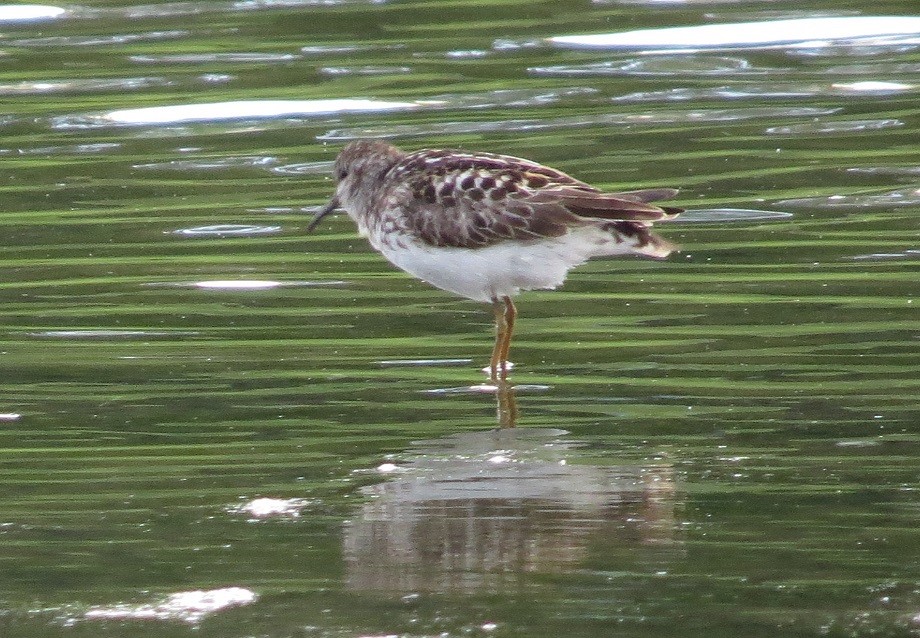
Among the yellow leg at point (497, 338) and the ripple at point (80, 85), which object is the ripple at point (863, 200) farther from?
the ripple at point (80, 85)

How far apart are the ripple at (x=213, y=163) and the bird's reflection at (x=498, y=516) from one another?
5.95 meters

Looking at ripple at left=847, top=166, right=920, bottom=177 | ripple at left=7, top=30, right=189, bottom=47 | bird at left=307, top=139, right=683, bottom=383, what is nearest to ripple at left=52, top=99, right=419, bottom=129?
ripple at left=7, top=30, right=189, bottom=47

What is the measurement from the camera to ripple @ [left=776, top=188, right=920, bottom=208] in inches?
434

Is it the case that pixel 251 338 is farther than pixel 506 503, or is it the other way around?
pixel 251 338

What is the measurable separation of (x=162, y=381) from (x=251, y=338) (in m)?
Answer: 0.81

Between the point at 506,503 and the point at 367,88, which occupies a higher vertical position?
the point at 367,88

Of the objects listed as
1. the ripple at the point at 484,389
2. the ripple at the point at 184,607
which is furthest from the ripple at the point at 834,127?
the ripple at the point at 184,607

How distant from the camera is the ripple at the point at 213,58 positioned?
52.0ft

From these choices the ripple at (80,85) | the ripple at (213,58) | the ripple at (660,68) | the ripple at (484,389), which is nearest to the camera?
the ripple at (484,389)

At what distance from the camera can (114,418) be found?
310 inches

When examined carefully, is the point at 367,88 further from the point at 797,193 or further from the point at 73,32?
the point at 797,193

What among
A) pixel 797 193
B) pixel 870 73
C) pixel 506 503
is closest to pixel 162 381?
pixel 506 503

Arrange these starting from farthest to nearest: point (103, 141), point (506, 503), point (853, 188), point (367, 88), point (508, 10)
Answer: point (508, 10), point (367, 88), point (103, 141), point (853, 188), point (506, 503)

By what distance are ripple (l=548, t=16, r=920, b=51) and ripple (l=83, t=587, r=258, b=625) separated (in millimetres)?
10733
